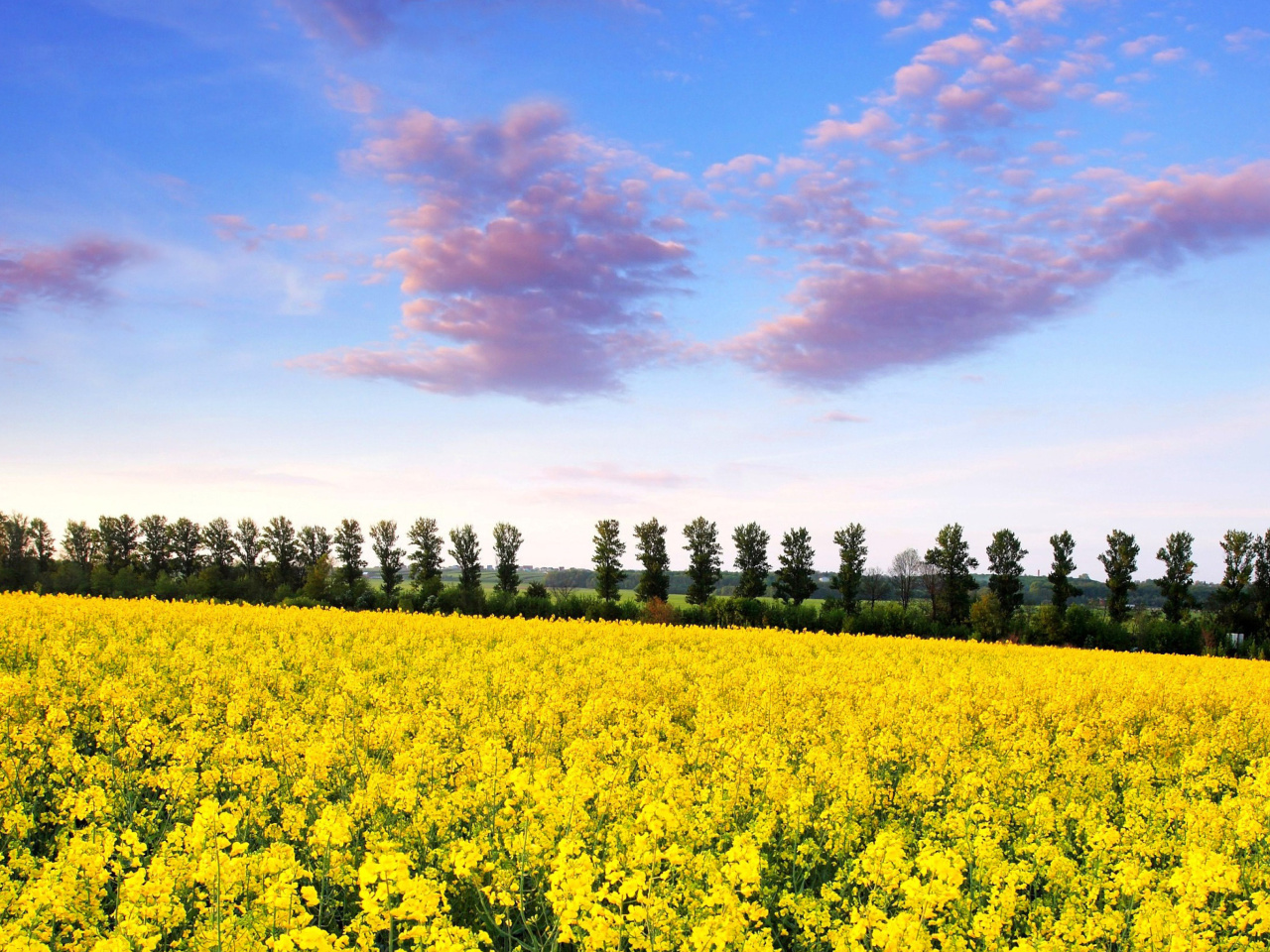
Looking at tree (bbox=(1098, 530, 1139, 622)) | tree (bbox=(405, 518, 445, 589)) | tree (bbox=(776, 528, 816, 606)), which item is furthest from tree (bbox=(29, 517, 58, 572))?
tree (bbox=(1098, 530, 1139, 622))

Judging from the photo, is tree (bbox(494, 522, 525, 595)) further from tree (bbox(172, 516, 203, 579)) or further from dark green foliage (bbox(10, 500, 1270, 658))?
tree (bbox(172, 516, 203, 579))

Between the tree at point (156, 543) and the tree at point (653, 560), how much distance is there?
186 feet

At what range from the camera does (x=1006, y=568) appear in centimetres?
7706

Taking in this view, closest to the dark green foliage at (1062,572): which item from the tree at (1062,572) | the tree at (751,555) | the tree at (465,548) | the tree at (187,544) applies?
the tree at (1062,572)

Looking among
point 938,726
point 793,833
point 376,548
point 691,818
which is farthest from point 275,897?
point 376,548

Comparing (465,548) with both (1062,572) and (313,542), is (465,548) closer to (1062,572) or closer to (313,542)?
(313,542)

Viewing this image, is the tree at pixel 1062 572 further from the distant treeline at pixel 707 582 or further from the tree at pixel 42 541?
the tree at pixel 42 541

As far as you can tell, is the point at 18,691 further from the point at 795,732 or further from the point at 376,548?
the point at 376,548

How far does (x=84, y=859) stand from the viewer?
5023 millimetres

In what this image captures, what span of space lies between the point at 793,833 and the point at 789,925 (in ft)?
2.28

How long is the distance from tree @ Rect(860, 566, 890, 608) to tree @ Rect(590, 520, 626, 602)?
80.5 feet

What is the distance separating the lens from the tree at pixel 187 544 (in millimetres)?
95875

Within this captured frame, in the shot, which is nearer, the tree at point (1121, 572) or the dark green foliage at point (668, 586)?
the dark green foliage at point (668, 586)

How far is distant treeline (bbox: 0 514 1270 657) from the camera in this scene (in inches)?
2238
